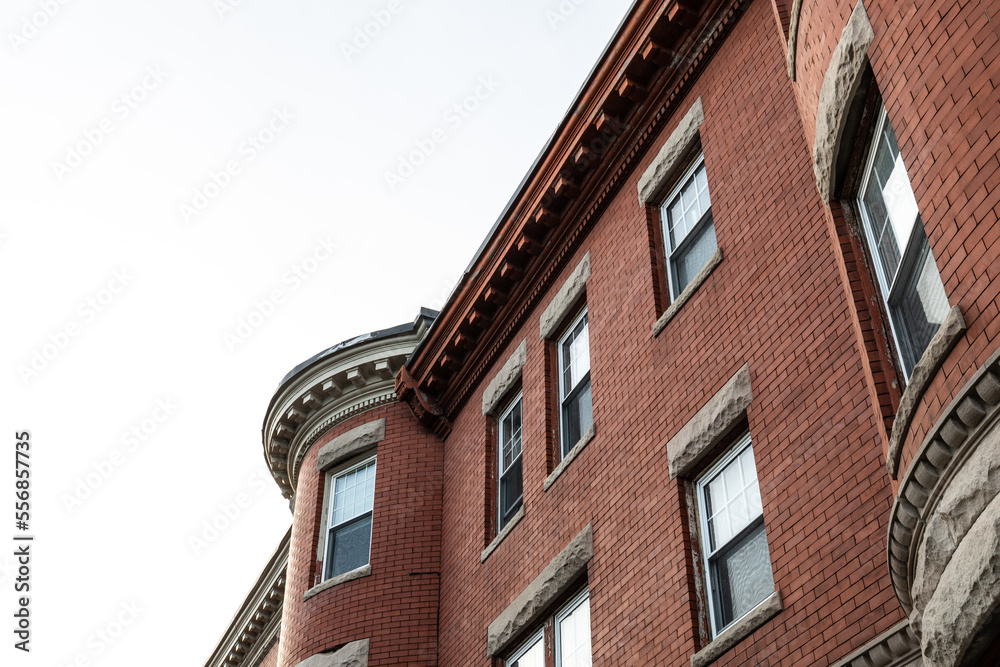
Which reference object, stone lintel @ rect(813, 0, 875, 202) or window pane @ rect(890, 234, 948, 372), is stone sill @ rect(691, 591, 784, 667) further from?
stone lintel @ rect(813, 0, 875, 202)

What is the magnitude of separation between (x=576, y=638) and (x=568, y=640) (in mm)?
218

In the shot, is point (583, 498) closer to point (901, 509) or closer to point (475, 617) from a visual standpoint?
point (475, 617)

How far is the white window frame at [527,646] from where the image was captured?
517 inches

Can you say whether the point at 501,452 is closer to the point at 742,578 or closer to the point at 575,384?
the point at 575,384

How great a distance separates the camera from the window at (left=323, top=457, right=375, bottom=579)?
18.0 metres

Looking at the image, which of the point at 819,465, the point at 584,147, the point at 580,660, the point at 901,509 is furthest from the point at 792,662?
the point at 584,147

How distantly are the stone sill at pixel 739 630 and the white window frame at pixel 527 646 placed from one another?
12.3 feet

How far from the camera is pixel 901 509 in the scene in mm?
6902

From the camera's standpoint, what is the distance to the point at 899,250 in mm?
8281

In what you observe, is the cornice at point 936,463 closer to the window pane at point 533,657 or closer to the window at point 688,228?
the window at point 688,228

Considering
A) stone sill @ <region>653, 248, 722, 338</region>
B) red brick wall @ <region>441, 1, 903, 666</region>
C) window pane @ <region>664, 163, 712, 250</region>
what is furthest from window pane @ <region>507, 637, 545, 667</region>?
window pane @ <region>664, 163, 712, 250</region>

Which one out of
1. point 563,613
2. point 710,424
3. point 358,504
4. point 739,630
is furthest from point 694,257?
point 358,504

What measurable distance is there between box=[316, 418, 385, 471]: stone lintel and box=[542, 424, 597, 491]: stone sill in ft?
18.2

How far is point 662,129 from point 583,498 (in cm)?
498
